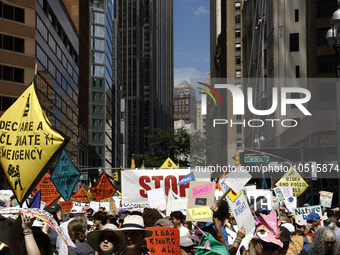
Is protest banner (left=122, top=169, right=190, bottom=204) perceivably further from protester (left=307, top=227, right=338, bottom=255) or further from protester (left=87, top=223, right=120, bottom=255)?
protester (left=87, top=223, right=120, bottom=255)

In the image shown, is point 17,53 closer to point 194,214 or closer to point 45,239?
point 194,214

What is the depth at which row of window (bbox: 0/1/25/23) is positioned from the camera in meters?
64.2

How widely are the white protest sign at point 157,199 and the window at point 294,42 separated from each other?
150ft

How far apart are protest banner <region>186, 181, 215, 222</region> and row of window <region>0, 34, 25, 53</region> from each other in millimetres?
57096

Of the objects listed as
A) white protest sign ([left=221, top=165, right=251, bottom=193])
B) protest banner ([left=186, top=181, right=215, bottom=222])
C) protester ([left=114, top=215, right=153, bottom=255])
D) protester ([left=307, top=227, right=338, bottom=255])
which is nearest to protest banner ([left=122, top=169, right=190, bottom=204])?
protest banner ([left=186, top=181, right=215, bottom=222])

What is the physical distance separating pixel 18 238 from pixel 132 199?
14226 millimetres

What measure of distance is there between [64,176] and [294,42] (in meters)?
44.3

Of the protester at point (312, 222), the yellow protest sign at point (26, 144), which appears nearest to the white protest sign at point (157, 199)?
the protester at point (312, 222)

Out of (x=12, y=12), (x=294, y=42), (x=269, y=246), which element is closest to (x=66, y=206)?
(x=269, y=246)

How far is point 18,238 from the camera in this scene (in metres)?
5.30

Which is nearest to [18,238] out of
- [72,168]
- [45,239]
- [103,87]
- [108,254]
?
[45,239]

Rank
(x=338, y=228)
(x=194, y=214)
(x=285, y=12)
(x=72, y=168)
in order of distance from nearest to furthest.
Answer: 1. (x=194, y=214)
2. (x=338, y=228)
3. (x=72, y=168)
4. (x=285, y=12)

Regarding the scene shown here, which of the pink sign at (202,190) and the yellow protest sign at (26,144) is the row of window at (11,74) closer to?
the yellow protest sign at (26,144)

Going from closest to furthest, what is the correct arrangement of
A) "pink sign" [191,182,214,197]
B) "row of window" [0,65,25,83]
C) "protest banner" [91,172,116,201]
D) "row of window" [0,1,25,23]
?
"pink sign" [191,182,214,197] → "protest banner" [91,172,116,201] → "row of window" [0,65,25,83] → "row of window" [0,1,25,23]
